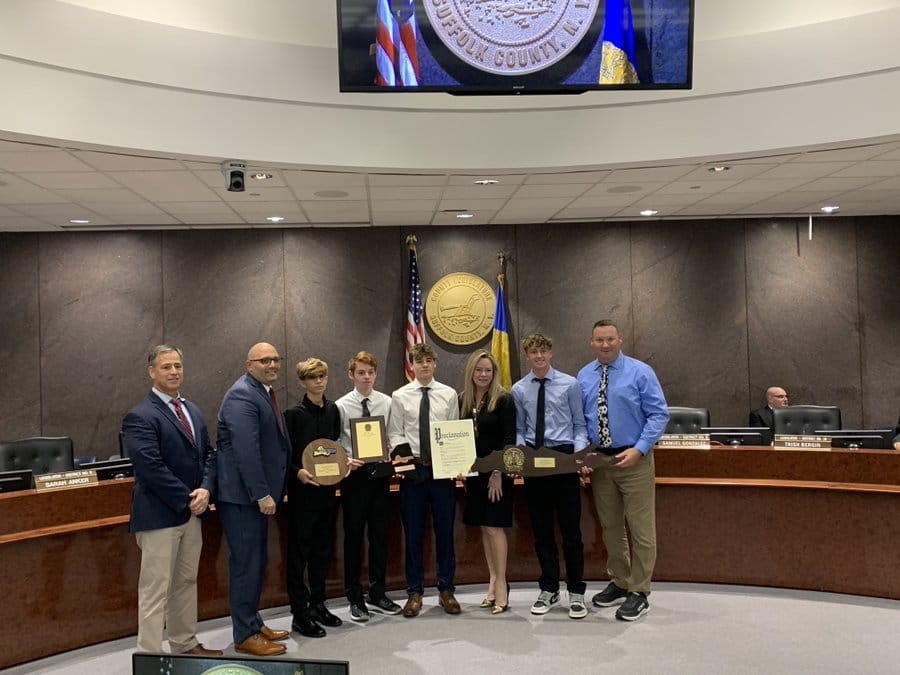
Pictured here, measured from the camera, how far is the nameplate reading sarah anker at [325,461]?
4352mm

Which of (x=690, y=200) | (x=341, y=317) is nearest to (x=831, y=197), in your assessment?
(x=690, y=200)

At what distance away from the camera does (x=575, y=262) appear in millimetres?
8375

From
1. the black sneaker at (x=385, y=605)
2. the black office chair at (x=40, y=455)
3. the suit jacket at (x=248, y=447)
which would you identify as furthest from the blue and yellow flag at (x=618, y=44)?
the black office chair at (x=40, y=455)

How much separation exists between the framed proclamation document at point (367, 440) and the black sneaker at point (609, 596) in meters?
1.57

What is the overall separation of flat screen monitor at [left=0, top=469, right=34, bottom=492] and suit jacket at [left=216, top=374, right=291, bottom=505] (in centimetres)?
111

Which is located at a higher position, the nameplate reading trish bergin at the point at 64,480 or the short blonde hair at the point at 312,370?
→ the short blonde hair at the point at 312,370

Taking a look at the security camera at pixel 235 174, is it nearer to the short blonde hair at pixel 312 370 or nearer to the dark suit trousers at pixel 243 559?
the short blonde hair at pixel 312 370

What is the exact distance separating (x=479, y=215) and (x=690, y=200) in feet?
6.51

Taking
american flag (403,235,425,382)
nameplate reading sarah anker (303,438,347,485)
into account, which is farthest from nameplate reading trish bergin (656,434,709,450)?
american flag (403,235,425,382)

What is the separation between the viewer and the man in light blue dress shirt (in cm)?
463

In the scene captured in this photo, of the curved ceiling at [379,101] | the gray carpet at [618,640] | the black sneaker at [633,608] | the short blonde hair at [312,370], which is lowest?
the gray carpet at [618,640]

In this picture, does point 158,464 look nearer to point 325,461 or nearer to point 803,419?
point 325,461

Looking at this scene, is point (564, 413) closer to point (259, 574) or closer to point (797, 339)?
point (259, 574)

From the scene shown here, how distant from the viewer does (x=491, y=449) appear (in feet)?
15.5
